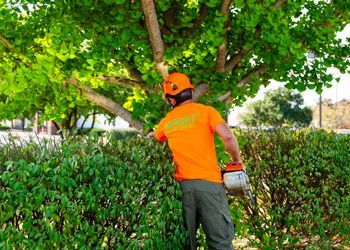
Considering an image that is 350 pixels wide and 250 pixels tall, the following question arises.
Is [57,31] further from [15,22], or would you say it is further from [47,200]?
[47,200]

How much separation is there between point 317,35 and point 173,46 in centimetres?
189

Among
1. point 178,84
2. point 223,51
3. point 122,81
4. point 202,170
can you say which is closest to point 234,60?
point 223,51

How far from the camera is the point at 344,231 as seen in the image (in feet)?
23.9

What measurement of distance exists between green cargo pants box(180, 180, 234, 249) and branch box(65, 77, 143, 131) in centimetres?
228

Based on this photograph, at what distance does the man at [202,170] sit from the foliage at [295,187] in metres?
1.85

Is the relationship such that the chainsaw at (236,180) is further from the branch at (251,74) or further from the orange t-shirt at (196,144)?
the branch at (251,74)

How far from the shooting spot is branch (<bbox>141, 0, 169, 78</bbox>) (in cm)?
608

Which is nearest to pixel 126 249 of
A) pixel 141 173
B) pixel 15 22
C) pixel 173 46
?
pixel 141 173

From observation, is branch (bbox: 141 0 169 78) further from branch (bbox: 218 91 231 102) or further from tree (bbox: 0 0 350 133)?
branch (bbox: 218 91 231 102)

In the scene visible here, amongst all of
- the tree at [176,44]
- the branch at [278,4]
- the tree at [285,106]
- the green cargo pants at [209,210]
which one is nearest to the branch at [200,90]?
the tree at [176,44]

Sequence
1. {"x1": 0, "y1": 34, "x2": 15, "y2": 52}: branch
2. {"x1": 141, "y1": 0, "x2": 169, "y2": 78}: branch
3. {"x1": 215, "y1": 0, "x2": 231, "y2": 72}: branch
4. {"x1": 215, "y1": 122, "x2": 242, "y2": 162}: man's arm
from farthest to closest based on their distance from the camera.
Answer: {"x1": 0, "y1": 34, "x2": 15, "y2": 52}: branch, {"x1": 215, "y1": 0, "x2": 231, "y2": 72}: branch, {"x1": 141, "y1": 0, "x2": 169, "y2": 78}: branch, {"x1": 215, "y1": 122, "x2": 242, "y2": 162}: man's arm

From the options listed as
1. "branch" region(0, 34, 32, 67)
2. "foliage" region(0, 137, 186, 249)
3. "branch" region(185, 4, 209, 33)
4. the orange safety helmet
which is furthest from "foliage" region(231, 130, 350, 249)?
"branch" region(0, 34, 32, 67)

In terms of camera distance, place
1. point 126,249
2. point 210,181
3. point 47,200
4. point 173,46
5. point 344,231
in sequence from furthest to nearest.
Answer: point 344,231 < point 173,46 < point 210,181 < point 126,249 < point 47,200

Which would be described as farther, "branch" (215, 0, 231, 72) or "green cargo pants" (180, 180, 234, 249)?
"branch" (215, 0, 231, 72)
